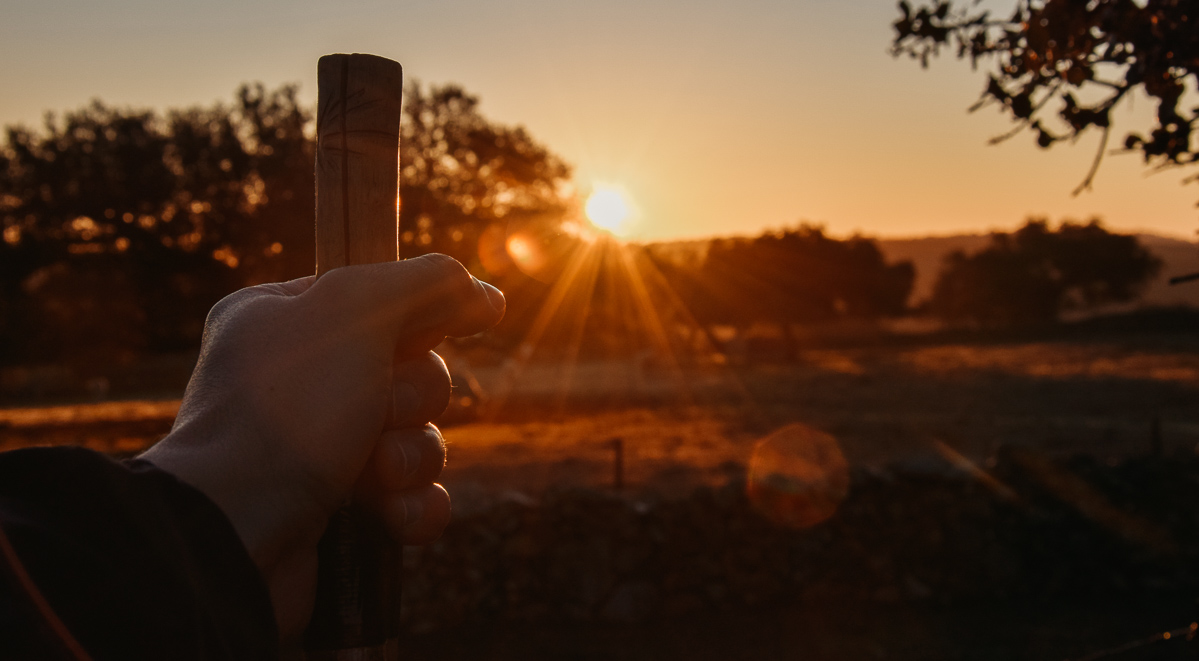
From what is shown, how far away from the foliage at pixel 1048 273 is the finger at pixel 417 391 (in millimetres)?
47350

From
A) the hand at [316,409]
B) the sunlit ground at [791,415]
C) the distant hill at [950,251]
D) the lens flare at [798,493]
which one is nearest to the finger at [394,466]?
the hand at [316,409]

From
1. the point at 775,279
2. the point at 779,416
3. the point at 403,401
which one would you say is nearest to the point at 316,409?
the point at 403,401

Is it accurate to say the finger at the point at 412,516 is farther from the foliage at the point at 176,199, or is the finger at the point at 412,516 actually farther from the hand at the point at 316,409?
the foliage at the point at 176,199

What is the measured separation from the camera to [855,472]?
8125 millimetres

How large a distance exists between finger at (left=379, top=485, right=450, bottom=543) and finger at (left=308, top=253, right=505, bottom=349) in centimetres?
35

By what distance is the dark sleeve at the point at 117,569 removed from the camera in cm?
96

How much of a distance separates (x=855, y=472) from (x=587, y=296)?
28.2m

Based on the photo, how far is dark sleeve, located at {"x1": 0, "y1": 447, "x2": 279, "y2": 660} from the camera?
957 mm

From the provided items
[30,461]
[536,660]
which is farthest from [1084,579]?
[30,461]

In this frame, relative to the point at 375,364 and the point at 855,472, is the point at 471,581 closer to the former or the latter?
the point at 855,472

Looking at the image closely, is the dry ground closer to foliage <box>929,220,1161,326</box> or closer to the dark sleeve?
the dark sleeve

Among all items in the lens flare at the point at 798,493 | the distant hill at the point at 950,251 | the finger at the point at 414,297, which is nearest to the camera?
the finger at the point at 414,297

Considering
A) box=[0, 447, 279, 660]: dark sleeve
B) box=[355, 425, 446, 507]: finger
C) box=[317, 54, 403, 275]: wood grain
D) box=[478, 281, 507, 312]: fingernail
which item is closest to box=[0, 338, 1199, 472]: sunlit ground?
box=[478, 281, 507, 312]: fingernail

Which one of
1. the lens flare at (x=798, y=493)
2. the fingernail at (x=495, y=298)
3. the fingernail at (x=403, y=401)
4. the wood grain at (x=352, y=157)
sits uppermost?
the wood grain at (x=352, y=157)
